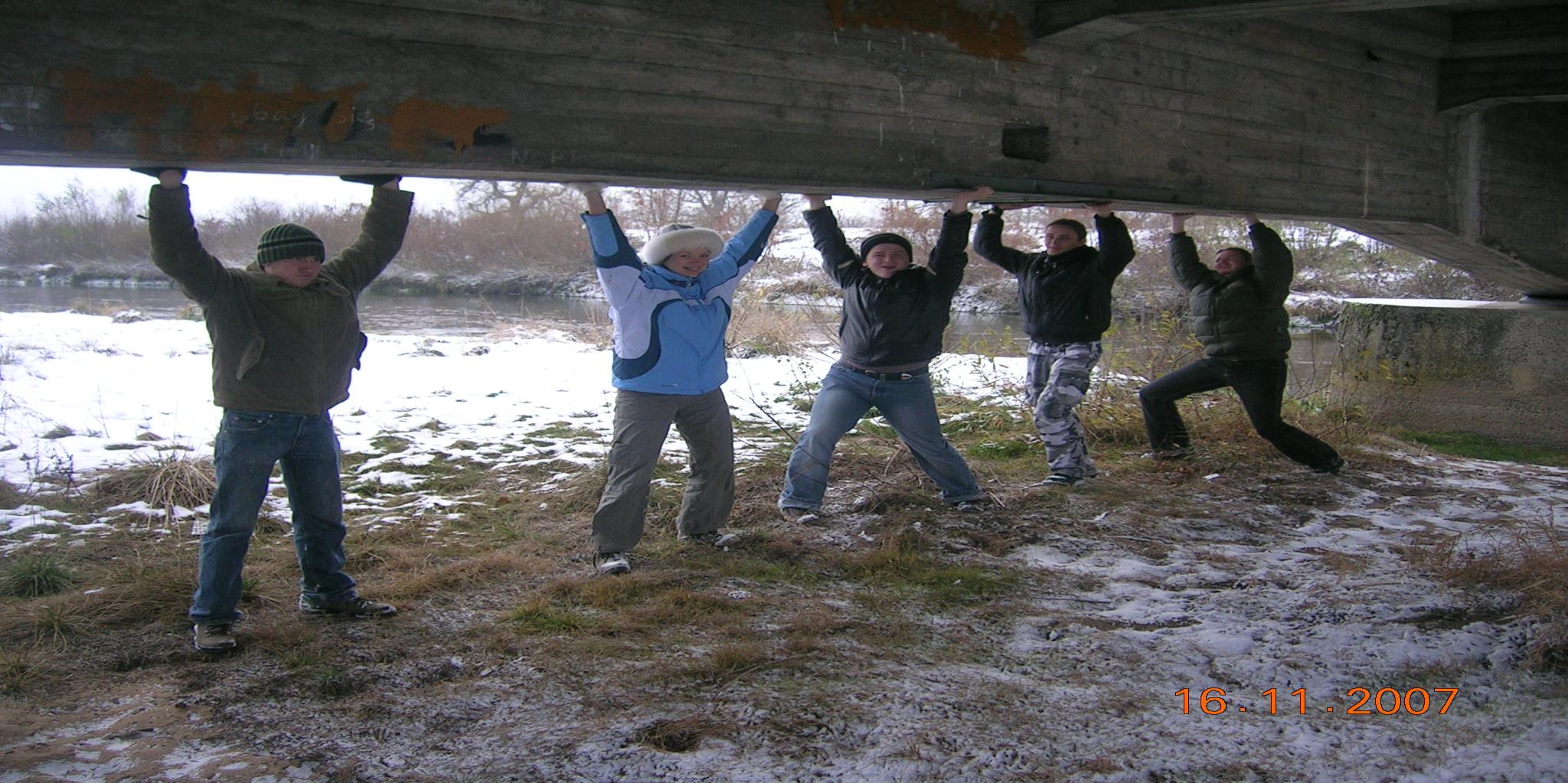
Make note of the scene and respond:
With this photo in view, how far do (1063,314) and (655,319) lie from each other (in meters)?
3.08

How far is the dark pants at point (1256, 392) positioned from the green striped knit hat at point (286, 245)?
5.96 metres

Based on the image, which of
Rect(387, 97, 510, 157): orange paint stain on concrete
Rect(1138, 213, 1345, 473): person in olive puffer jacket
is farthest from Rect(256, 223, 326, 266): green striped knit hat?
Rect(1138, 213, 1345, 473): person in olive puffer jacket

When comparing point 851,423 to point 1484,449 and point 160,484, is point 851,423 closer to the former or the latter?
point 160,484

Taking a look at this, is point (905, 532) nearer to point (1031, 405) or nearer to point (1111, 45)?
point (1031, 405)

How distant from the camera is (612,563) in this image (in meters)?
5.19

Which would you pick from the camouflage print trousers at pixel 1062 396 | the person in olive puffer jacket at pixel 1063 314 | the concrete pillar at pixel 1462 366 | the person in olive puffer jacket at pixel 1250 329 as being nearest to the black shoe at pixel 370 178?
the person in olive puffer jacket at pixel 1063 314

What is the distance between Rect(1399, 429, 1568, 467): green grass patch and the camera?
8.88 metres

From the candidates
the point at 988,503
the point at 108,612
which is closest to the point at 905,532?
the point at 988,503

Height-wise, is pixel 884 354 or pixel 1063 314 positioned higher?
pixel 1063 314

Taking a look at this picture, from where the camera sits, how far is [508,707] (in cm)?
372

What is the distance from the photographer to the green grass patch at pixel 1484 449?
888cm

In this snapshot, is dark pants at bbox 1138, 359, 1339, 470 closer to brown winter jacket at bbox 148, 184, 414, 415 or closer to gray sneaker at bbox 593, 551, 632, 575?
gray sneaker at bbox 593, 551, 632, 575

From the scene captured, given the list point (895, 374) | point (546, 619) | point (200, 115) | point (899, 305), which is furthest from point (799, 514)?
point (200, 115)

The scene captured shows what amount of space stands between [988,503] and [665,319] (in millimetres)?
2567
